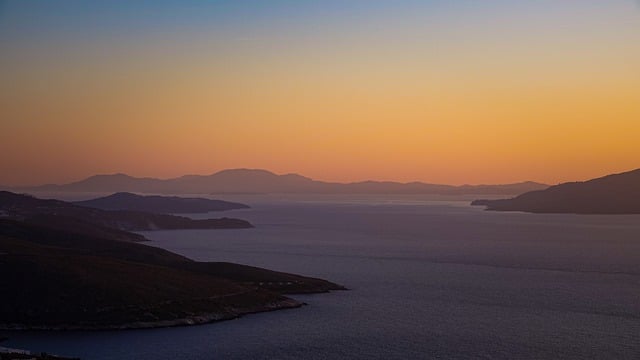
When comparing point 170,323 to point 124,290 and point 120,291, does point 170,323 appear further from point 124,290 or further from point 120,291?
point 124,290

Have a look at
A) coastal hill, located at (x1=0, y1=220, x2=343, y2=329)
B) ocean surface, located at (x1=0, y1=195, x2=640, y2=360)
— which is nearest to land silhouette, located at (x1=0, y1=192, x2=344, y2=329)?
coastal hill, located at (x1=0, y1=220, x2=343, y2=329)

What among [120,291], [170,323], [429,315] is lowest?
[170,323]

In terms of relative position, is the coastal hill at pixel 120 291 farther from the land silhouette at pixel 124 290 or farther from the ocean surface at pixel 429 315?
the ocean surface at pixel 429 315

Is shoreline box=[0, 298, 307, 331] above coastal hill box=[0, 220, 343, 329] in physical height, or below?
below

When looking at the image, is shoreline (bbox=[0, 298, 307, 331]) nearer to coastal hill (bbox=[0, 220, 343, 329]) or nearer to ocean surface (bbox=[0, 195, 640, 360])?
coastal hill (bbox=[0, 220, 343, 329])

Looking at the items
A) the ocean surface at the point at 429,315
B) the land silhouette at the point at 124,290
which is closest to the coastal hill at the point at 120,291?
the land silhouette at the point at 124,290

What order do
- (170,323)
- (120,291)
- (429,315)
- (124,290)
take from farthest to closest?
(124,290), (120,291), (429,315), (170,323)

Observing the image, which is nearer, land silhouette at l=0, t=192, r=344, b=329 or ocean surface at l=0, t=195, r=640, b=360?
ocean surface at l=0, t=195, r=640, b=360

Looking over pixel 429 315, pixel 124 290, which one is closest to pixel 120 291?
pixel 124 290

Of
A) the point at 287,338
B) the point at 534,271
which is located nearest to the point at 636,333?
the point at 287,338
